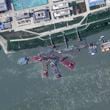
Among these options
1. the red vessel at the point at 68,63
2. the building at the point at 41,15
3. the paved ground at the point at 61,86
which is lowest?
the paved ground at the point at 61,86

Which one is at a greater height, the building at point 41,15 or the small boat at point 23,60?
the building at point 41,15

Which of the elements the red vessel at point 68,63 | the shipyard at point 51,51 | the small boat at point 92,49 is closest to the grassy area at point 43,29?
the shipyard at point 51,51

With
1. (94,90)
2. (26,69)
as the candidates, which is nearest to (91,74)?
(94,90)

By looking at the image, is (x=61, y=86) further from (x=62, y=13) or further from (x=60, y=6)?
(x=60, y=6)

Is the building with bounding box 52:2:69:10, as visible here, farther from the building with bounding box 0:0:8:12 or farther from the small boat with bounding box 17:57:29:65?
the small boat with bounding box 17:57:29:65

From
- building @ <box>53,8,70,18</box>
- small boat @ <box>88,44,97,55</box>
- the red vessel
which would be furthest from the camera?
building @ <box>53,8,70,18</box>

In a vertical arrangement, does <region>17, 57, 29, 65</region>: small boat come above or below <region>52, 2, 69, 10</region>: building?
below

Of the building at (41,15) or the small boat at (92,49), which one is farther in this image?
the building at (41,15)

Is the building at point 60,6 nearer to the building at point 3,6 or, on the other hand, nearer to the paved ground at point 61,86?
the paved ground at point 61,86

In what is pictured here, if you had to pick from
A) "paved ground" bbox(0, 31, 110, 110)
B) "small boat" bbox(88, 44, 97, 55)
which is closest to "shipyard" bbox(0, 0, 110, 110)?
"paved ground" bbox(0, 31, 110, 110)

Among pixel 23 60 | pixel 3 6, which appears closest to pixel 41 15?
pixel 3 6
